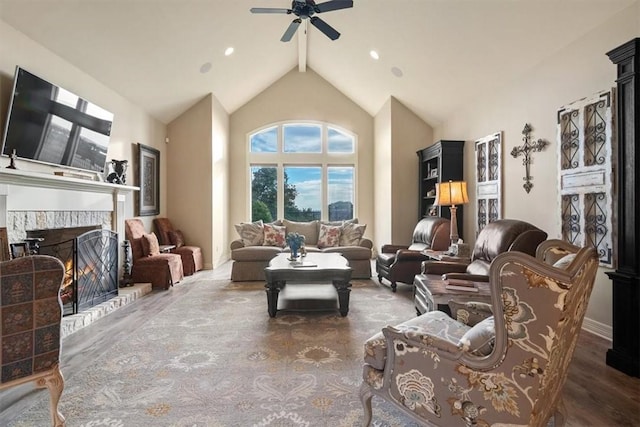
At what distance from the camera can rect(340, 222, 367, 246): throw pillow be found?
598cm

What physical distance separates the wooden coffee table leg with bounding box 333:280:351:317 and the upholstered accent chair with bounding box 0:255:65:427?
241cm

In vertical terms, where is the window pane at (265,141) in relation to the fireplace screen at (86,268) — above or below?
above

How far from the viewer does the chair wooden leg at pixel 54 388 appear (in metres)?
1.76

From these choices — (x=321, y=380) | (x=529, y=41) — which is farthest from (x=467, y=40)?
(x=321, y=380)

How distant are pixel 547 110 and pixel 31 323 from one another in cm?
476

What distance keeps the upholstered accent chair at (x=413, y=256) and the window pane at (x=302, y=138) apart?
3865mm

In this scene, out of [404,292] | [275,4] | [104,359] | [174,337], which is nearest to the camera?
[104,359]

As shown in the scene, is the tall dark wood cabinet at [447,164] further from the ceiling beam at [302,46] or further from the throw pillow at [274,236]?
the ceiling beam at [302,46]

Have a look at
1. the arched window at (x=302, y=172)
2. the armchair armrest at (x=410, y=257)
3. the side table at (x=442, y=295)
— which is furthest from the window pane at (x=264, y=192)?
the side table at (x=442, y=295)

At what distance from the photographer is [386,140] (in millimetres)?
7125

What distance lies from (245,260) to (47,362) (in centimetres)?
360

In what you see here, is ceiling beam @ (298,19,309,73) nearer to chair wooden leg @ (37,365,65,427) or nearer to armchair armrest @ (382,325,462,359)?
armchair armrest @ (382,325,462,359)

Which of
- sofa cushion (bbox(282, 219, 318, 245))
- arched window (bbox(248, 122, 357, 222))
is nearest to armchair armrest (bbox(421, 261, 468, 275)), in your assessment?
sofa cushion (bbox(282, 219, 318, 245))

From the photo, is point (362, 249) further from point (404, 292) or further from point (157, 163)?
point (157, 163)
